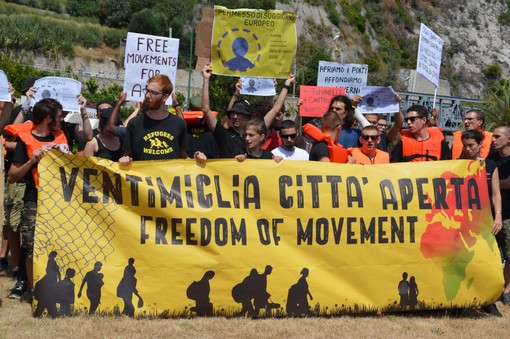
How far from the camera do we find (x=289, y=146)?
7.29 m

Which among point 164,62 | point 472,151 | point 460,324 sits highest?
point 164,62

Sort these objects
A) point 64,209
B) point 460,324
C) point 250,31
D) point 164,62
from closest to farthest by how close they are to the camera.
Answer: point 64,209 → point 460,324 → point 250,31 → point 164,62

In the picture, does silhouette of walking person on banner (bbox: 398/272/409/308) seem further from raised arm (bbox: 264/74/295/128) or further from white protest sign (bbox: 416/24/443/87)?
white protest sign (bbox: 416/24/443/87)

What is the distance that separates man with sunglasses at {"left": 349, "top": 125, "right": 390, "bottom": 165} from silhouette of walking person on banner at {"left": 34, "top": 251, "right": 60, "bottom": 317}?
2.90 m

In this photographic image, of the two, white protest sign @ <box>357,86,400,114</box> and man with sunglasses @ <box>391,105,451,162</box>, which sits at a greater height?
white protest sign @ <box>357,86,400,114</box>

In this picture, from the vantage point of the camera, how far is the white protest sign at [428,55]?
10188mm

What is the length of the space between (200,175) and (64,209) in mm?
1116

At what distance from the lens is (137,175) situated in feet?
20.9

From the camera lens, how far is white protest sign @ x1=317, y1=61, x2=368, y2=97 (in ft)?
34.5

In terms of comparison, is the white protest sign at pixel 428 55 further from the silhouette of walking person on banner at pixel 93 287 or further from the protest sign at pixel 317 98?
the silhouette of walking person on banner at pixel 93 287

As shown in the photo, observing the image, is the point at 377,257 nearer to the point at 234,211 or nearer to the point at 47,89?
the point at 234,211

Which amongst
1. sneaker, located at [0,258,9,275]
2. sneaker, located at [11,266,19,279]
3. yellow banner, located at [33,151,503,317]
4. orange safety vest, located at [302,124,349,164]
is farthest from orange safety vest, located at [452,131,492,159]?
sneaker, located at [0,258,9,275]

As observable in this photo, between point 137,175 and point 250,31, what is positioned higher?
point 250,31

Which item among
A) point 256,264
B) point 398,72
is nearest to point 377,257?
point 256,264
